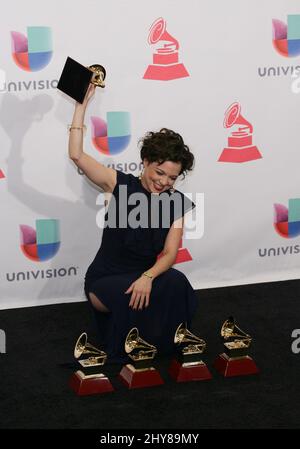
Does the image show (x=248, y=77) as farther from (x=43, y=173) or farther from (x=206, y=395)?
(x=206, y=395)

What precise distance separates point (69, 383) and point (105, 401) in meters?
0.23

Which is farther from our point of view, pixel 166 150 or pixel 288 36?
pixel 288 36

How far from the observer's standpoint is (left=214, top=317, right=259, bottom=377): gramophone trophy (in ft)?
11.3

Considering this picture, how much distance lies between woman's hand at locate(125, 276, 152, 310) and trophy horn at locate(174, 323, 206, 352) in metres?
0.21

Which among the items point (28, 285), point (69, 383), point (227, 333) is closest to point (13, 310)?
point (28, 285)

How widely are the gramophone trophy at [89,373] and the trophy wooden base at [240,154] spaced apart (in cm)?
167

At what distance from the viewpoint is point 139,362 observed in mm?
3312

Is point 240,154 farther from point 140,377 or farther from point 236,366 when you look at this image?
point 140,377

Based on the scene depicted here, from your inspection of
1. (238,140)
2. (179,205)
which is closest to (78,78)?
(179,205)

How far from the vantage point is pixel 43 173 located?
14.0ft

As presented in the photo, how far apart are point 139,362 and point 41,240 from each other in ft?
4.15

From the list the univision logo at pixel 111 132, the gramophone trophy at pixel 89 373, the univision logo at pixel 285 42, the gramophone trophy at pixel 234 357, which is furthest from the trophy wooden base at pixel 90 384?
the univision logo at pixel 285 42

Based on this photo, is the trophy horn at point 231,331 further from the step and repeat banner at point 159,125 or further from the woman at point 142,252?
the step and repeat banner at point 159,125

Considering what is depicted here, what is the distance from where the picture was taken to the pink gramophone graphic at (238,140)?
4.54 m
